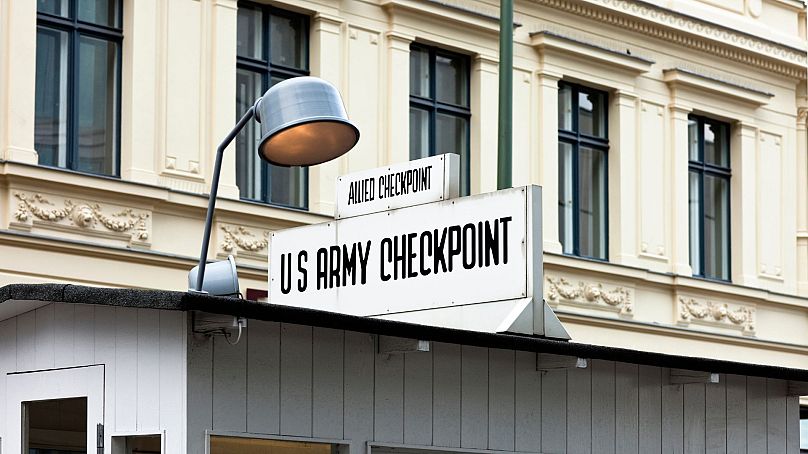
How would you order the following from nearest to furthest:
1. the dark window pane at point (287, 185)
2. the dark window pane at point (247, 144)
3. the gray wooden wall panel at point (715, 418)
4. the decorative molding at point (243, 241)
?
the gray wooden wall panel at point (715, 418) → the decorative molding at point (243, 241) → the dark window pane at point (247, 144) → the dark window pane at point (287, 185)

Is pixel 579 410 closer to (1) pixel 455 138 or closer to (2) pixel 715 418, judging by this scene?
(2) pixel 715 418

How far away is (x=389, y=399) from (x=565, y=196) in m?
17.0

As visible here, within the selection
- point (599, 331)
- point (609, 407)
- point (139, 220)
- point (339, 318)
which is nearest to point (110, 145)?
point (139, 220)

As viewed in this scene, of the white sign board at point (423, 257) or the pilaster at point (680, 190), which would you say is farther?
the pilaster at point (680, 190)

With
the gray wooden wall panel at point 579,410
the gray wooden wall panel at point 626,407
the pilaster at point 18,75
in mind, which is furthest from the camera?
the pilaster at point 18,75

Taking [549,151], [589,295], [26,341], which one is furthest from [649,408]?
[549,151]

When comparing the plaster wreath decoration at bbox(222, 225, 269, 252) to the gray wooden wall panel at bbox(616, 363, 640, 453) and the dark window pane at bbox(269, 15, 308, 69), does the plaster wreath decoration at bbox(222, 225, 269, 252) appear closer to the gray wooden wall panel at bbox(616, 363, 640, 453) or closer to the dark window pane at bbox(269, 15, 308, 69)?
the dark window pane at bbox(269, 15, 308, 69)

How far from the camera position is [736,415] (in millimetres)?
12117

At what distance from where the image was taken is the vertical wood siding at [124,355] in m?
8.51

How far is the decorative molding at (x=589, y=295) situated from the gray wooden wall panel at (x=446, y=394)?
14.6 metres

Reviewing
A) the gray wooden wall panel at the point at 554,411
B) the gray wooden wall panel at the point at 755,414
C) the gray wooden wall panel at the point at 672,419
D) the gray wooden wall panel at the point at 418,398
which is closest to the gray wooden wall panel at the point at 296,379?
the gray wooden wall panel at the point at 418,398

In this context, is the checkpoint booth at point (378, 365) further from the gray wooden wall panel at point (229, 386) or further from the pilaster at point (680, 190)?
the pilaster at point (680, 190)

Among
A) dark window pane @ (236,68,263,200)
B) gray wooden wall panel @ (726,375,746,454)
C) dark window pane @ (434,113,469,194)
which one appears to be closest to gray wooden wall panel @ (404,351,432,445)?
gray wooden wall panel @ (726,375,746,454)

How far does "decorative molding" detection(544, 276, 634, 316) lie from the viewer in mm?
24922
